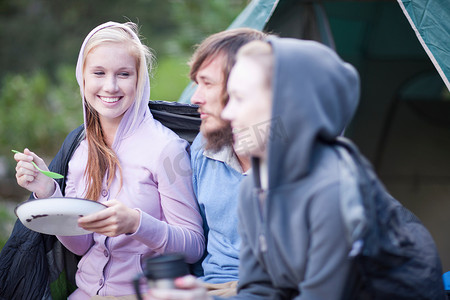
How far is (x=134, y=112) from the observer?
2229mm

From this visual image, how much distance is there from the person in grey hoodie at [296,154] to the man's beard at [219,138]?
440 millimetres

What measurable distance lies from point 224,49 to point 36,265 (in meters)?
1.12

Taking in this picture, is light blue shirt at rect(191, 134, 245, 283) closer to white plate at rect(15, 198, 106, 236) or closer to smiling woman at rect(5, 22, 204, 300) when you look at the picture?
smiling woman at rect(5, 22, 204, 300)

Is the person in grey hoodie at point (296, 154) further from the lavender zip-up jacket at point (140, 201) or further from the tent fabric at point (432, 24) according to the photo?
the tent fabric at point (432, 24)

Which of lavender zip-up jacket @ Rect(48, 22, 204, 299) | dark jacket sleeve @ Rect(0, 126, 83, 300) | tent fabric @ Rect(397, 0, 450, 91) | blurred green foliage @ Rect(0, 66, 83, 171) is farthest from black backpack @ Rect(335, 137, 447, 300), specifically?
blurred green foliage @ Rect(0, 66, 83, 171)

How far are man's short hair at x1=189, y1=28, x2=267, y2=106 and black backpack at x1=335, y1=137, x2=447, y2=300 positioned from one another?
0.59 metres

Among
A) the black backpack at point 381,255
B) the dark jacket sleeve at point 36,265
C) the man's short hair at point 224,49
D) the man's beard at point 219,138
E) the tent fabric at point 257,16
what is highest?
the tent fabric at point 257,16

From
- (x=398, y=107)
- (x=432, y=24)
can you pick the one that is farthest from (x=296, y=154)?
(x=398, y=107)

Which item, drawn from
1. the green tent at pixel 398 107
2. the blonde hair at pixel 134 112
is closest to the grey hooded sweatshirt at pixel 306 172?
the blonde hair at pixel 134 112

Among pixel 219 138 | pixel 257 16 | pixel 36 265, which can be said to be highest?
pixel 257 16

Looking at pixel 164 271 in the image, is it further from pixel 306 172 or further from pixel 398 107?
pixel 398 107

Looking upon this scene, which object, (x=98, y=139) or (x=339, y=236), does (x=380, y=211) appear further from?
(x=98, y=139)

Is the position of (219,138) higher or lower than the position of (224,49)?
lower

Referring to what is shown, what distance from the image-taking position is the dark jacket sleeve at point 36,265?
2.26 meters
